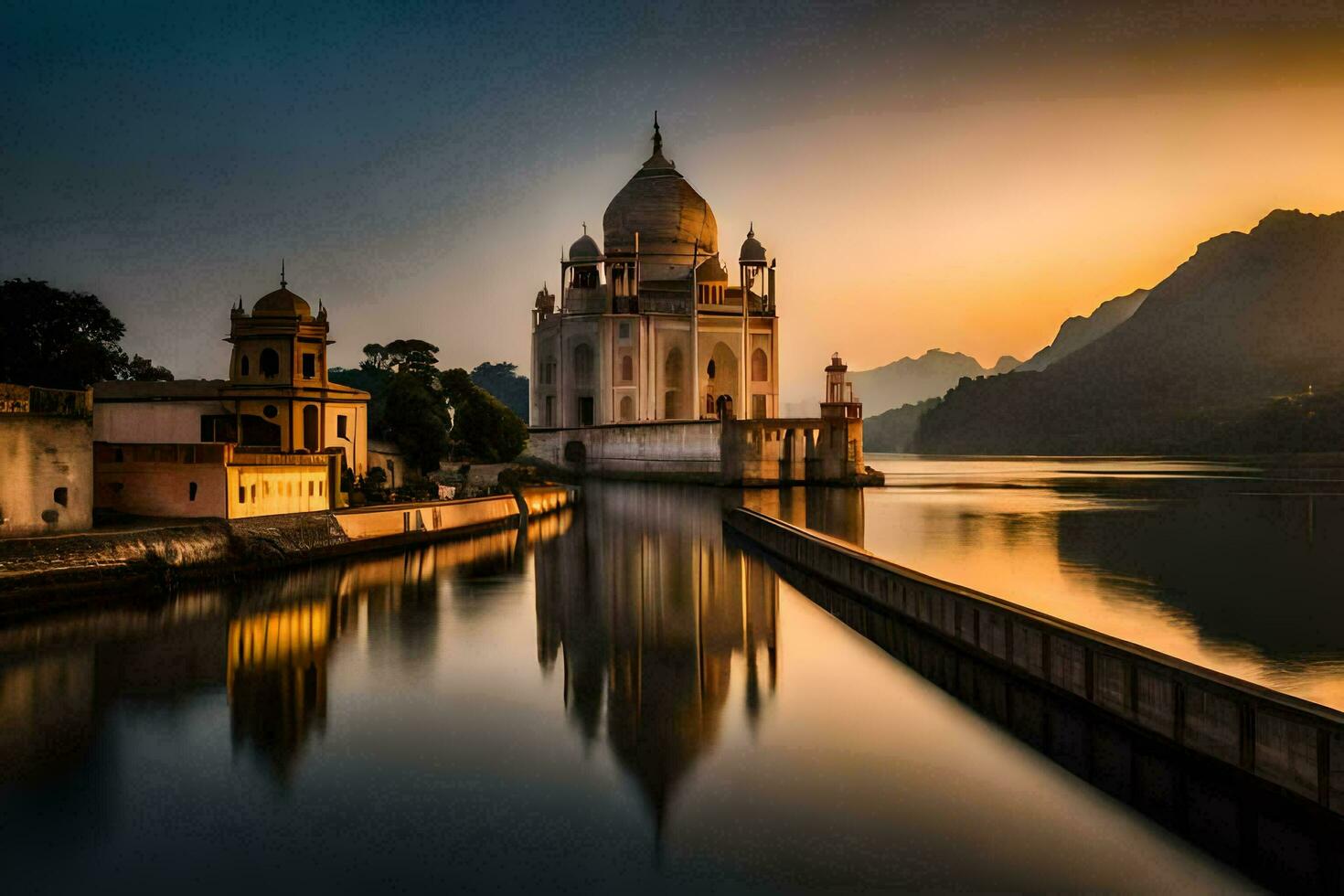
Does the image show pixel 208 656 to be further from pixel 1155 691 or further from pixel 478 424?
pixel 478 424

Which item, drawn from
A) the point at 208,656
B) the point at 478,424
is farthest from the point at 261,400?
the point at 208,656

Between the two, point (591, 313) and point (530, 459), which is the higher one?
point (591, 313)

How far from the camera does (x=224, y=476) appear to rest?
21891 millimetres

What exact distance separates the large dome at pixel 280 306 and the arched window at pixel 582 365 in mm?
36782

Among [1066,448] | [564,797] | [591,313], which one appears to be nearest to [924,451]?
[1066,448]

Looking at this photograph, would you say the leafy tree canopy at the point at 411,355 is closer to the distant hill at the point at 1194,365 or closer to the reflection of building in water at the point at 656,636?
the reflection of building in water at the point at 656,636

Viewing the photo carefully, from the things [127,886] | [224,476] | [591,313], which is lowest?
[127,886]

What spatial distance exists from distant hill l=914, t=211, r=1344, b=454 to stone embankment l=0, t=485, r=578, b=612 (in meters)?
99.2

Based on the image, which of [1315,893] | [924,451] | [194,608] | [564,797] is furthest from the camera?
[924,451]

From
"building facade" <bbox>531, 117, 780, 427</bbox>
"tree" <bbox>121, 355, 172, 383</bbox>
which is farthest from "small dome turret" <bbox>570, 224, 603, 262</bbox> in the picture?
"tree" <bbox>121, 355, 172, 383</bbox>

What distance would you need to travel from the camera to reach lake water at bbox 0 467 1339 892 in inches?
325

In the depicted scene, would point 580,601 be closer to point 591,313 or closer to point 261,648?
point 261,648

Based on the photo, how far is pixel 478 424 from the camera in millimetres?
43469

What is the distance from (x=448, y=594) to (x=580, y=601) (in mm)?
2377
